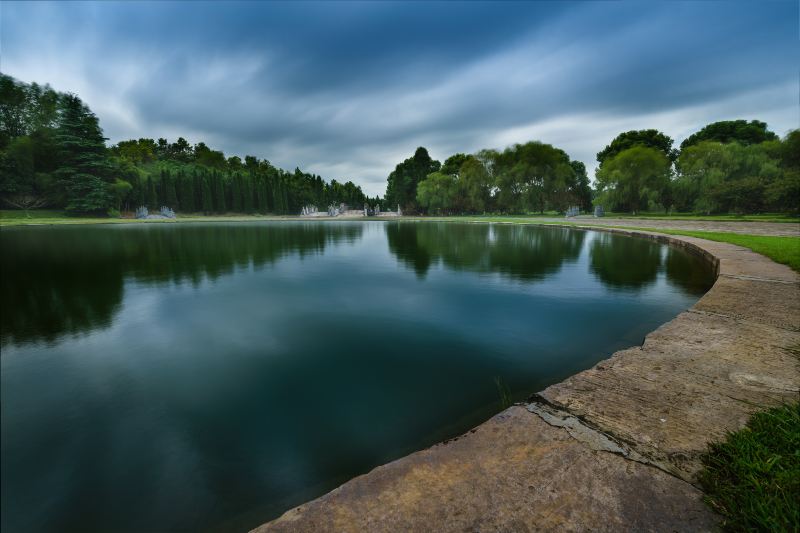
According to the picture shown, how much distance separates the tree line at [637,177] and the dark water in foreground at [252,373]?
3471 centimetres

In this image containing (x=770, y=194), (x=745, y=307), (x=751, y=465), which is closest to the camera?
(x=751, y=465)

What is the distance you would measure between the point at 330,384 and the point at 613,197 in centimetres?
4953

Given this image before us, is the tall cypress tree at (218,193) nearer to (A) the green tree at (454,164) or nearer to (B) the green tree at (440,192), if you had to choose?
(B) the green tree at (440,192)

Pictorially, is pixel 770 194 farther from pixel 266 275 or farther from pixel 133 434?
pixel 133 434

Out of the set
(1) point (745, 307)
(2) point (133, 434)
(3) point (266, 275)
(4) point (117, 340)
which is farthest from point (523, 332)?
(3) point (266, 275)

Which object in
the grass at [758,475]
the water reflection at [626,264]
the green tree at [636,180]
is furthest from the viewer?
the green tree at [636,180]

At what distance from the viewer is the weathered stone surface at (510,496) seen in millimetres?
1610

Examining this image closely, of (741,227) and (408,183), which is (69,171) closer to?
(408,183)

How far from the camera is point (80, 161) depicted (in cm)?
4991

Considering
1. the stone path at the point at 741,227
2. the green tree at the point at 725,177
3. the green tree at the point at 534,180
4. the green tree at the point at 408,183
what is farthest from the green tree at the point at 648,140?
the stone path at the point at 741,227

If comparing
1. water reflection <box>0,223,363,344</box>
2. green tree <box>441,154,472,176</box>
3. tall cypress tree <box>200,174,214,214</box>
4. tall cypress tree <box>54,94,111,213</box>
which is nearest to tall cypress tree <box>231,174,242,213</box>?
tall cypress tree <box>200,174,214,214</box>

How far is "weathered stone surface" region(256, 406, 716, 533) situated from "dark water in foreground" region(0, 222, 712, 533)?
3.16 feet

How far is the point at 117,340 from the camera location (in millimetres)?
5469

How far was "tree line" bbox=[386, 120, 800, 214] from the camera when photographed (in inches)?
1363
